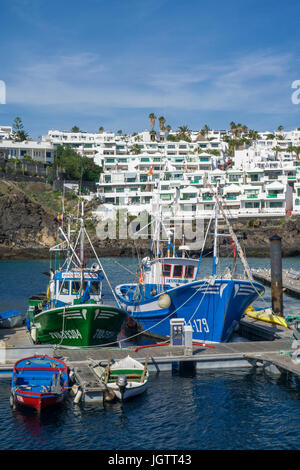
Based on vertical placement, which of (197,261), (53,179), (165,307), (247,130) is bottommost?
(165,307)

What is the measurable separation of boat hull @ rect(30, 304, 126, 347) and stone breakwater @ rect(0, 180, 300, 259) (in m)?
61.5

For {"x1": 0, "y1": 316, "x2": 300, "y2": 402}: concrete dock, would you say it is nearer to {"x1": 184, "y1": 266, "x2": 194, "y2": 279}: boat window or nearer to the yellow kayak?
the yellow kayak

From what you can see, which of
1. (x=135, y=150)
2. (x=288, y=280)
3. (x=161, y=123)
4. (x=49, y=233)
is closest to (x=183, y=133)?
(x=161, y=123)

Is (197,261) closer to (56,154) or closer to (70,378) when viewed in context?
(70,378)

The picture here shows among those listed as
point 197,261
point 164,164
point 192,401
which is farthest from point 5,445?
point 164,164

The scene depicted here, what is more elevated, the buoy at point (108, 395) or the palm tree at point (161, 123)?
the palm tree at point (161, 123)

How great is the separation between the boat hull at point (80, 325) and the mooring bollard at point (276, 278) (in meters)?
12.3

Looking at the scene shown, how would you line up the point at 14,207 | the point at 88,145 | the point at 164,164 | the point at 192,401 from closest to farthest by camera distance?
the point at 192,401 → the point at 14,207 → the point at 164,164 → the point at 88,145

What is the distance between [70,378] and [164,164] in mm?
97109

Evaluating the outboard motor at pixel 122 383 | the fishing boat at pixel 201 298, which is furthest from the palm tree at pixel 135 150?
the outboard motor at pixel 122 383

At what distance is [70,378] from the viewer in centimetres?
2059

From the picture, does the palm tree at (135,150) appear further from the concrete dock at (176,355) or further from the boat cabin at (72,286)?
the concrete dock at (176,355)

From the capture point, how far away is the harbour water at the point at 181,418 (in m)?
16.5

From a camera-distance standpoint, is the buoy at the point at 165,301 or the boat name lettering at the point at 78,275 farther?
the boat name lettering at the point at 78,275
